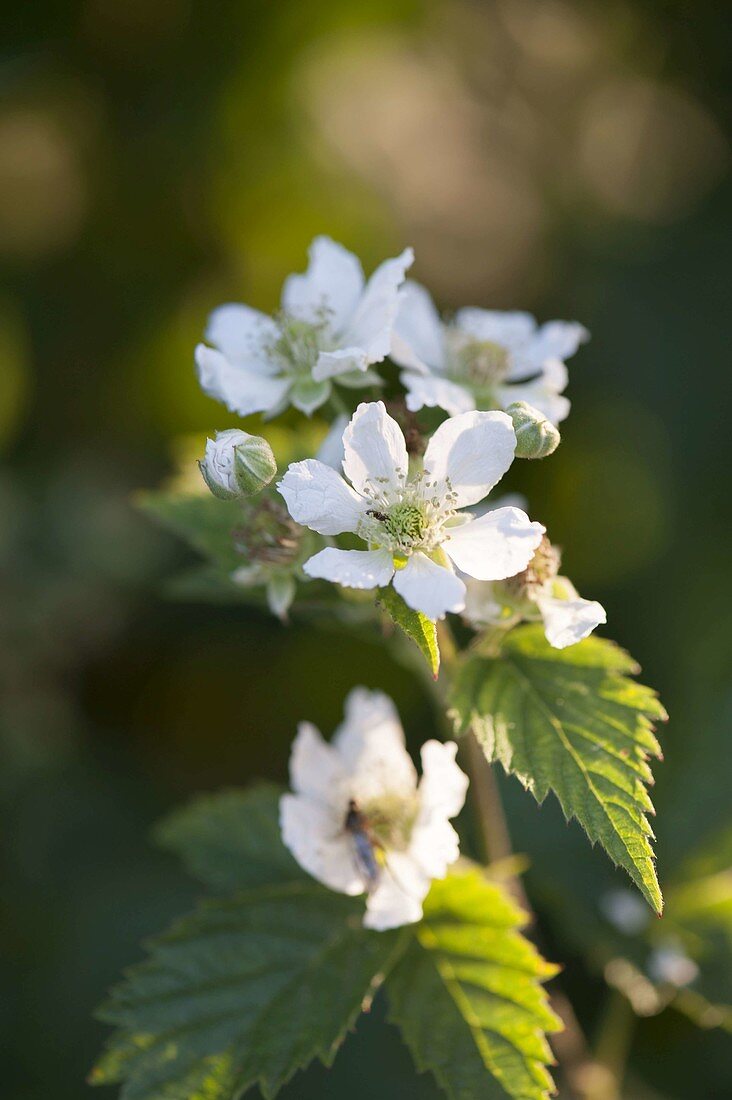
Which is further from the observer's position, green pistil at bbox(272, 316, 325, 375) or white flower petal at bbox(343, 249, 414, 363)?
green pistil at bbox(272, 316, 325, 375)

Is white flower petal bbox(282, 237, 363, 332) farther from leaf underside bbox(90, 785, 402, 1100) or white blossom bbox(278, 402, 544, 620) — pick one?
leaf underside bbox(90, 785, 402, 1100)

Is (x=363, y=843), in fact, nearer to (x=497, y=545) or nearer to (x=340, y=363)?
(x=497, y=545)

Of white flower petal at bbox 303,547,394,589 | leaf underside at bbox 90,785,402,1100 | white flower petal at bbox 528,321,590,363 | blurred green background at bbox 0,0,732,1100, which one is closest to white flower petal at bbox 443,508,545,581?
white flower petal at bbox 303,547,394,589

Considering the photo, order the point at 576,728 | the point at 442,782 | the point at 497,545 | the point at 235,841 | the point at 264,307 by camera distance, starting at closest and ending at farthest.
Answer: the point at 497,545, the point at 576,728, the point at 442,782, the point at 235,841, the point at 264,307

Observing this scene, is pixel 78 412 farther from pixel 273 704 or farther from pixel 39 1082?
pixel 39 1082

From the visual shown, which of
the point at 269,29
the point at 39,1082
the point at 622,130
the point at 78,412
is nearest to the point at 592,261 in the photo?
the point at 622,130

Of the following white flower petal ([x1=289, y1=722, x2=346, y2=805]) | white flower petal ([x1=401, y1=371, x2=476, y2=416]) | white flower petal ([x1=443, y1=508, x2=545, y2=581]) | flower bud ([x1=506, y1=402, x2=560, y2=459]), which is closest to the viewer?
white flower petal ([x1=443, y1=508, x2=545, y2=581])

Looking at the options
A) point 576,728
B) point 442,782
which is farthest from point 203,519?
point 576,728
